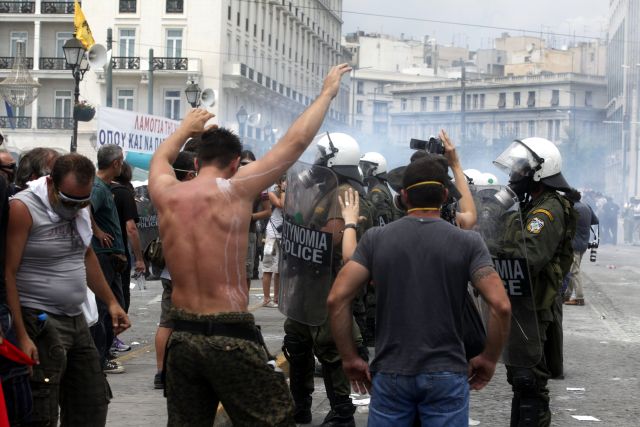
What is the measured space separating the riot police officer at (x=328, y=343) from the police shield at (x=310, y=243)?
0.02 m

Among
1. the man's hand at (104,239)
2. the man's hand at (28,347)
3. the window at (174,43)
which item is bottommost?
the man's hand at (28,347)

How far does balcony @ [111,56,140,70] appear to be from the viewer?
5788 centimetres

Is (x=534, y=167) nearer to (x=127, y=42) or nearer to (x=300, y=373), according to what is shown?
(x=300, y=373)

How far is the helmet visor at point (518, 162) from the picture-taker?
637cm

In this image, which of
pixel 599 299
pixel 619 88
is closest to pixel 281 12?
pixel 619 88

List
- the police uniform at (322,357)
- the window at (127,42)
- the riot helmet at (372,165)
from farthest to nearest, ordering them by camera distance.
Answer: the window at (127,42)
the riot helmet at (372,165)
the police uniform at (322,357)

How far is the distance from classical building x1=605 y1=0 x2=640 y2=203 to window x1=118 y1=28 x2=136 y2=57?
3224 centimetres

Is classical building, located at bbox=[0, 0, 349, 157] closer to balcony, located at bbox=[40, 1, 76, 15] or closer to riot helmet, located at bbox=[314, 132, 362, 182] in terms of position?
balcony, located at bbox=[40, 1, 76, 15]

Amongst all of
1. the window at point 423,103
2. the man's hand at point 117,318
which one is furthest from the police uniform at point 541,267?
the window at point 423,103

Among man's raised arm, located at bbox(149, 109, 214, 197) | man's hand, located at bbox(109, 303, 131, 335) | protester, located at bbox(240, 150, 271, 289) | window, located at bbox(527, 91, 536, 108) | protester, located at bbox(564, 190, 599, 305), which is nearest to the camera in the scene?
man's raised arm, located at bbox(149, 109, 214, 197)

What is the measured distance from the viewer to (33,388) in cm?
502

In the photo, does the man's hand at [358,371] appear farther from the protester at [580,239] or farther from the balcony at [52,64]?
the balcony at [52,64]

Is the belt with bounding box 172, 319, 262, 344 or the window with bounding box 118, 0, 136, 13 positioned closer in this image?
the belt with bounding box 172, 319, 262, 344

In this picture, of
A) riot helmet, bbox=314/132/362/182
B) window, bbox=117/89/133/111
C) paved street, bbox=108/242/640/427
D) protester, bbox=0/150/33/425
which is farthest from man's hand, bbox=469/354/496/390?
window, bbox=117/89/133/111
